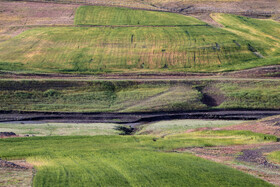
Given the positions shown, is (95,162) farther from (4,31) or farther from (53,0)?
(53,0)

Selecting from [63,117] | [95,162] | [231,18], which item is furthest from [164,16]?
[95,162]

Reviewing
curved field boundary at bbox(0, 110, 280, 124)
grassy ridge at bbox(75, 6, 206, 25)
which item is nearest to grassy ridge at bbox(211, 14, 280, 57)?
grassy ridge at bbox(75, 6, 206, 25)

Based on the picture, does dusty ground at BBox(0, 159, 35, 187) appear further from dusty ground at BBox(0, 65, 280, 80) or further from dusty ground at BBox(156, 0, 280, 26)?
dusty ground at BBox(156, 0, 280, 26)

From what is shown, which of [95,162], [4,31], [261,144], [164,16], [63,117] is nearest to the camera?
[95,162]

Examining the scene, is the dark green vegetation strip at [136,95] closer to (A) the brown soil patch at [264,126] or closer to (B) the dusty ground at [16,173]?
(A) the brown soil patch at [264,126]

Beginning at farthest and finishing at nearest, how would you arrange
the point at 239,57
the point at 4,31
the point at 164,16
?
the point at 164,16, the point at 4,31, the point at 239,57

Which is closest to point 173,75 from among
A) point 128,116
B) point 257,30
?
point 128,116

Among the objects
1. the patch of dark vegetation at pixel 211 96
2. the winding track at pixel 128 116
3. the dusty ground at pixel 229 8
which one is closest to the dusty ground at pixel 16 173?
the winding track at pixel 128 116
